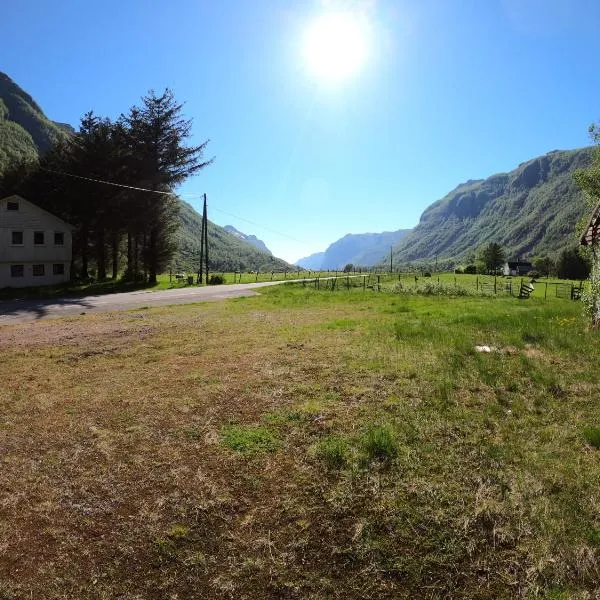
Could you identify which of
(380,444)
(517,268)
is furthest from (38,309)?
(517,268)

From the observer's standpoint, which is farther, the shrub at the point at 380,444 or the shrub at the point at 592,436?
the shrub at the point at 592,436

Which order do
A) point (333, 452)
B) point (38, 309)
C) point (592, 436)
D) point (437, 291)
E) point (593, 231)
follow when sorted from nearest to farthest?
point (333, 452) → point (592, 436) → point (593, 231) → point (38, 309) → point (437, 291)

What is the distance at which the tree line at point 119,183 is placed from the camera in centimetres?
3949

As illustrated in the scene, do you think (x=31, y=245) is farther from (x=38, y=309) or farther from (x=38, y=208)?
(x=38, y=309)

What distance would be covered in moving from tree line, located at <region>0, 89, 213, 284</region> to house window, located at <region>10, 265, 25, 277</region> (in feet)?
19.2

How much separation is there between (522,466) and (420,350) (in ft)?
18.2

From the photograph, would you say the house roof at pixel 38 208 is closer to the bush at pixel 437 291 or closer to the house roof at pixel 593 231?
the bush at pixel 437 291

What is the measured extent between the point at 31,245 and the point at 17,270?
8.75 feet

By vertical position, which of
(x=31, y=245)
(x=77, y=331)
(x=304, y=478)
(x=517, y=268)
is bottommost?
(x=304, y=478)

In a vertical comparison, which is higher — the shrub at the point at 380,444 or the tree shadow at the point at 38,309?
the tree shadow at the point at 38,309

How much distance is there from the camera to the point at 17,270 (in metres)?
38.2

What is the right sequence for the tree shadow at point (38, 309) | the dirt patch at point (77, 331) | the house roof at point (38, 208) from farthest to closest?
the house roof at point (38, 208), the tree shadow at point (38, 309), the dirt patch at point (77, 331)

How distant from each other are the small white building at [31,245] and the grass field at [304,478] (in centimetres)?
3412

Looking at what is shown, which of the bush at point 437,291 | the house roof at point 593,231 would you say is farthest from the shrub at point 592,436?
the bush at point 437,291
